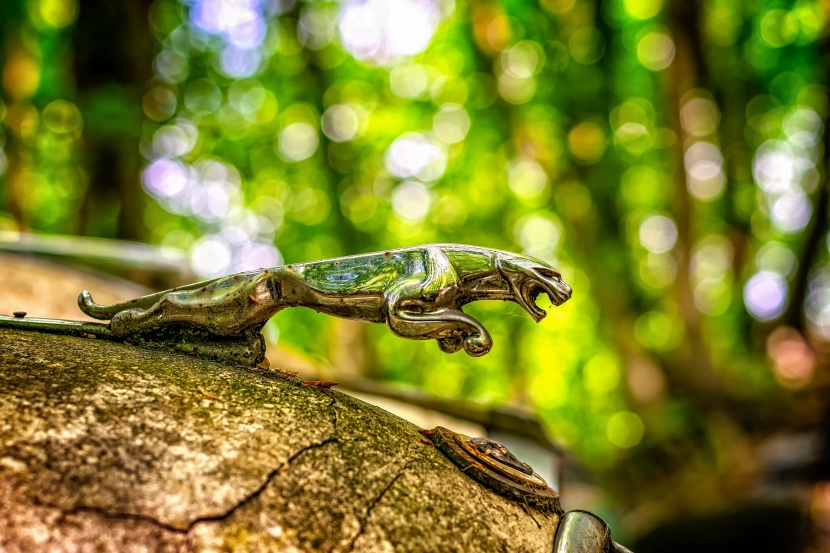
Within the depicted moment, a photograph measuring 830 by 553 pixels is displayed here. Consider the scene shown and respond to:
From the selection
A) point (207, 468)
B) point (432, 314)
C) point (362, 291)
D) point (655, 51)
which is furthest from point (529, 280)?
point (655, 51)

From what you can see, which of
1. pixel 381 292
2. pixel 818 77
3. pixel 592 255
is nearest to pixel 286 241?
pixel 592 255

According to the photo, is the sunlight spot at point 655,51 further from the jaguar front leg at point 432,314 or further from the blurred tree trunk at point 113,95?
the jaguar front leg at point 432,314

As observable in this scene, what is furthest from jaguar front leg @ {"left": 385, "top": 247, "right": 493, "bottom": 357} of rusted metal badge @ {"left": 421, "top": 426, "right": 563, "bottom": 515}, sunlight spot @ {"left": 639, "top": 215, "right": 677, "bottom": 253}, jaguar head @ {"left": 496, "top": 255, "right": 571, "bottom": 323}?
sunlight spot @ {"left": 639, "top": 215, "right": 677, "bottom": 253}

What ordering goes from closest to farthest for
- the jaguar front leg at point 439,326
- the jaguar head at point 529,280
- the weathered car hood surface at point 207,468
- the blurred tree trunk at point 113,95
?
the weathered car hood surface at point 207,468
the jaguar front leg at point 439,326
the jaguar head at point 529,280
the blurred tree trunk at point 113,95

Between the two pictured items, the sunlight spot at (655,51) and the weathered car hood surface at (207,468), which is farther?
the sunlight spot at (655,51)

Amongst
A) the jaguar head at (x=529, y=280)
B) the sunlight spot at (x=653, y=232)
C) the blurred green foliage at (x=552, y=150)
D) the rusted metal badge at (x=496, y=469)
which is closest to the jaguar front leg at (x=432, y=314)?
the jaguar head at (x=529, y=280)

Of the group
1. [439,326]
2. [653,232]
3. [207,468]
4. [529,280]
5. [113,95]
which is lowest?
[207,468]

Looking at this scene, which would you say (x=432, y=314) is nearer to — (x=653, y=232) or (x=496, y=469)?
(x=496, y=469)
